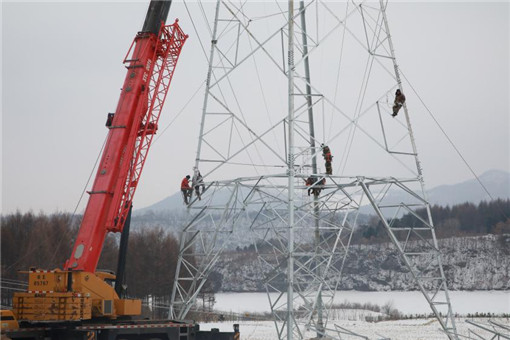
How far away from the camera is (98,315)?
67.4 ft

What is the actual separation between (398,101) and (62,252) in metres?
43.7

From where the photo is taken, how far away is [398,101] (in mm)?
26500

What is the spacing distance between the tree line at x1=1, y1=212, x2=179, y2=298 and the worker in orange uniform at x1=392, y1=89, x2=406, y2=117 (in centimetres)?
3377

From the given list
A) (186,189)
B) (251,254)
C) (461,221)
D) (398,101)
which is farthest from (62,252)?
(461,221)

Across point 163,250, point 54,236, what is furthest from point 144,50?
point 163,250

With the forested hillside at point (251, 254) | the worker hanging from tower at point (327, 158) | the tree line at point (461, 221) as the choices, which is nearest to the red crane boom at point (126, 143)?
the worker hanging from tower at point (327, 158)

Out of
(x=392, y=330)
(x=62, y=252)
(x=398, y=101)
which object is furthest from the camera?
(x=62, y=252)

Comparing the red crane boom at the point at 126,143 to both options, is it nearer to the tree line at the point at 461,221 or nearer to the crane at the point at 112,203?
the crane at the point at 112,203

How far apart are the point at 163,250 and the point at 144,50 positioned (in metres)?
54.7

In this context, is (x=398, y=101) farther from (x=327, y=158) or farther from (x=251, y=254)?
(x=251, y=254)

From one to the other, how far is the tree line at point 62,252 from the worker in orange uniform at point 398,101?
111ft

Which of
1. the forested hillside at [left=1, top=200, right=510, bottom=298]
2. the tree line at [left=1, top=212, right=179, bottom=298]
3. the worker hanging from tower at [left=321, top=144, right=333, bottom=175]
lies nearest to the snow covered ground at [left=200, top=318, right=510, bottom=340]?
the worker hanging from tower at [left=321, top=144, right=333, bottom=175]

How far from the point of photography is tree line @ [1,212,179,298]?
56688 mm

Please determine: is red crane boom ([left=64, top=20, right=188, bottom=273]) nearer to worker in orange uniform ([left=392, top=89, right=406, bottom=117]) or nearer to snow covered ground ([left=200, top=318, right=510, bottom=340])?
worker in orange uniform ([left=392, top=89, right=406, bottom=117])
